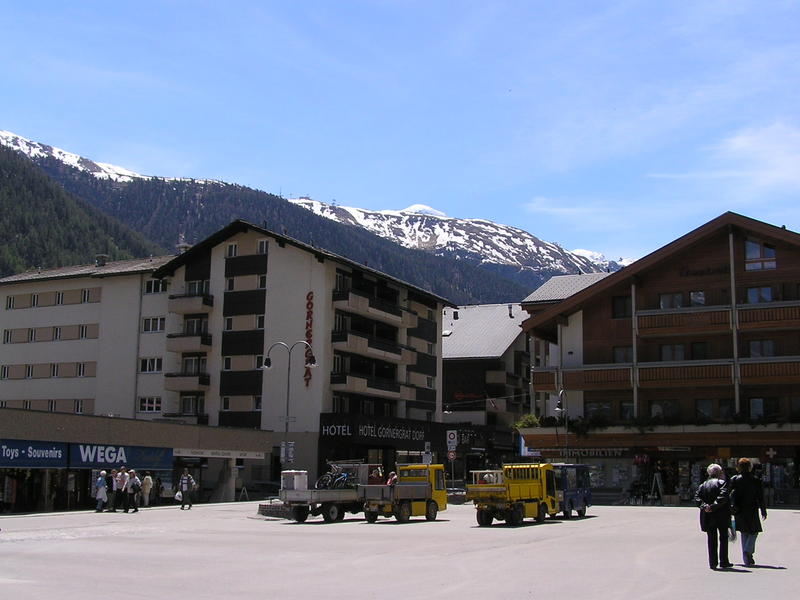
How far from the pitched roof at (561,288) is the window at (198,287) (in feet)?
77.1

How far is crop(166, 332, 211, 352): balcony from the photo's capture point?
221ft

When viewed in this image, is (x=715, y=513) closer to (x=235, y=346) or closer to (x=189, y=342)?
(x=235, y=346)

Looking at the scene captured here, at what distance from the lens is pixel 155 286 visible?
71688 millimetres

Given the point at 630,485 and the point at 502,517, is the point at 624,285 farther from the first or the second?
the point at 502,517

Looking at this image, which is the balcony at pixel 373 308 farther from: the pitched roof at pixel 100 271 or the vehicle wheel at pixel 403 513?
the vehicle wheel at pixel 403 513

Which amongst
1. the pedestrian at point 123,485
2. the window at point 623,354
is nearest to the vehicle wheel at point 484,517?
the pedestrian at point 123,485

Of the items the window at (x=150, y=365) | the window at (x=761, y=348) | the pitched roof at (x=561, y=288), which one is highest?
the pitched roof at (x=561, y=288)

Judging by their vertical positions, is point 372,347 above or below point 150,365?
above

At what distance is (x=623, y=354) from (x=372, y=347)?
18196 millimetres

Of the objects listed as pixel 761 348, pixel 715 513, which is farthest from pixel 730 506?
pixel 761 348

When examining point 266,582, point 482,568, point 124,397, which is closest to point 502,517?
point 482,568

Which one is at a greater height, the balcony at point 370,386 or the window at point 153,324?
the window at point 153,324

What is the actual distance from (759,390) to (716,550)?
4192 cm

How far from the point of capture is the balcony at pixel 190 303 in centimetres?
6769
